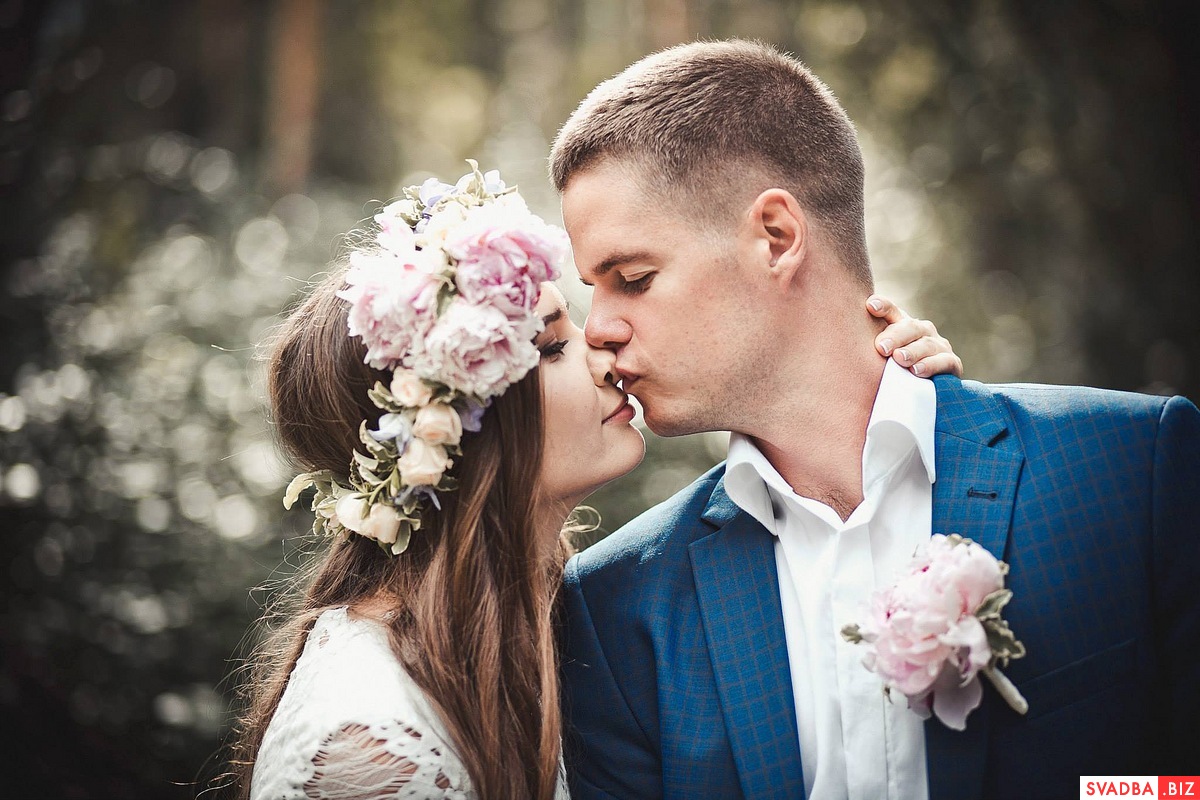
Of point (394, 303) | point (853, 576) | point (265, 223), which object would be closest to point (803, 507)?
point (853, 576)

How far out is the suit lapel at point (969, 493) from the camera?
2502mm

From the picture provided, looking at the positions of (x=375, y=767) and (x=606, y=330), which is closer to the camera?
(x=375, y=767)

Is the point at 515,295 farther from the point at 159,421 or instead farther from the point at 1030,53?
the point at 1030,53

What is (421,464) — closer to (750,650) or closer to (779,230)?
(750,650)

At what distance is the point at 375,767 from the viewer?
2447mm

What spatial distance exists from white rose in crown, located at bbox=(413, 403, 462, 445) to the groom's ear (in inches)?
41.4

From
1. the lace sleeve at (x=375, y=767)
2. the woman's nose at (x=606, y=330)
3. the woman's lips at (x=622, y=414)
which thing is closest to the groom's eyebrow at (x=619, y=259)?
the woman's nose at (x=606, y=330)

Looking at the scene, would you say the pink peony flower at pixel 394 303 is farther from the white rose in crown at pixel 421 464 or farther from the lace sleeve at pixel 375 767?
the lace sleeve at pixel 375 767

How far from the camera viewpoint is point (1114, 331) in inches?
303

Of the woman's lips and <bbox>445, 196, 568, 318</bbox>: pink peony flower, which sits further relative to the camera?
the woman's lips

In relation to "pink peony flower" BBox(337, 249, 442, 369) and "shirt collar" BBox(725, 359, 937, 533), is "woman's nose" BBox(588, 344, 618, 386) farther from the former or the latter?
"pink peony flower" BBox(337, 249, 442, 369)

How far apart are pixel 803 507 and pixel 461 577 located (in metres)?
1.00

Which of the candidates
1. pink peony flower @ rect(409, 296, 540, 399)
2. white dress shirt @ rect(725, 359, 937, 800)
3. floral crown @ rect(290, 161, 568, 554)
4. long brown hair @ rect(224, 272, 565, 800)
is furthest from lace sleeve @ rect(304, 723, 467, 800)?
white dress shirt @ rect(725, 359, 937, 800)

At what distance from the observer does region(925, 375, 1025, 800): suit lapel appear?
250 cm
